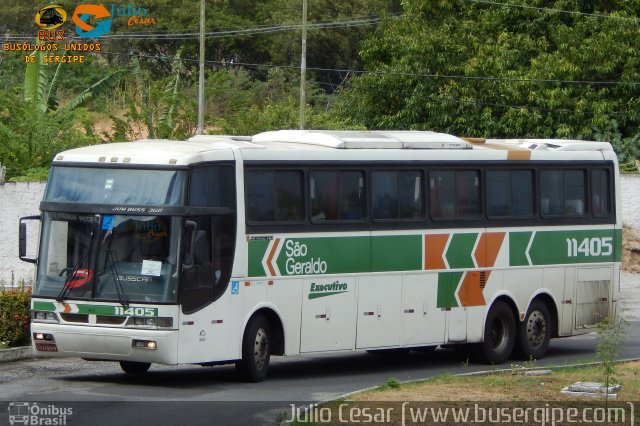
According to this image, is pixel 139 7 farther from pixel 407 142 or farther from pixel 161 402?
pixel 161 402

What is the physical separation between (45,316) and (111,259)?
1.15 meters

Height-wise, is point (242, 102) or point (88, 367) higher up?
point (242, 102)

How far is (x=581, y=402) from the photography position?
13609 mm

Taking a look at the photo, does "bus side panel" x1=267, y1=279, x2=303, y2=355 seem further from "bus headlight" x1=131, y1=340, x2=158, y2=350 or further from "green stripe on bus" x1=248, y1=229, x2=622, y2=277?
"bus headlight" x1=131, y1=340, x2=158, y2=350

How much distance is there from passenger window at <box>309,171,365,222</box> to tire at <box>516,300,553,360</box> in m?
4.08

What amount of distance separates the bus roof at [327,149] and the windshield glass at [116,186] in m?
0.13

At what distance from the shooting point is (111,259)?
15445 mm

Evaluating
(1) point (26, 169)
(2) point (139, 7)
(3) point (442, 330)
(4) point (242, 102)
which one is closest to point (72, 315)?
(3) point (442, 330)

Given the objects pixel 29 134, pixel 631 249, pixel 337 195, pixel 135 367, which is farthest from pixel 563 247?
pixel 631 249

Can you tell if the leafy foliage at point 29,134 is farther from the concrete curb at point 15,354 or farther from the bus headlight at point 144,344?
the bus headlight at point 144,344

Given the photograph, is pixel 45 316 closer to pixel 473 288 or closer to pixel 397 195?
pixel 397 195

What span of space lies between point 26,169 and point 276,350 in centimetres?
1551

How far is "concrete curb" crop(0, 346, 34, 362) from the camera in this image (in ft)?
58.7

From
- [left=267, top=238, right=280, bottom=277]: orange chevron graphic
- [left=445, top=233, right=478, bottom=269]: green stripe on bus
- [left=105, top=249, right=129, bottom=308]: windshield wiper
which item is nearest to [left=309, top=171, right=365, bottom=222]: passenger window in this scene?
[left=267, top=238, right=280, bottom=277]: orange chevron graphic
